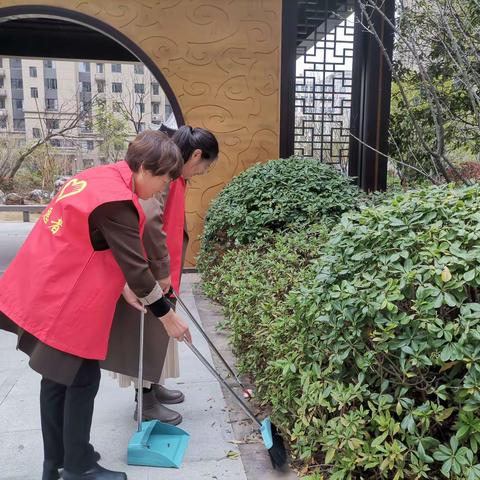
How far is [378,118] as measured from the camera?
7.06 meters

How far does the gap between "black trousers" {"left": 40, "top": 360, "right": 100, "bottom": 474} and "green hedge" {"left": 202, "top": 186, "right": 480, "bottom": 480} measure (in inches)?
31.2

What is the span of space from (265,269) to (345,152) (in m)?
4.68

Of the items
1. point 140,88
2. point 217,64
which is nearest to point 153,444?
point 217,64

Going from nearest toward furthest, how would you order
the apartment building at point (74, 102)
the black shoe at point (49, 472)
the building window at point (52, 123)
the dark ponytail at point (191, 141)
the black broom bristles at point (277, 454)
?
1. the black shoe at point (49, 472)
2. the black broom bristles at point (277, 454)
3. the dark ponytail at point (191, 141)
4. the building window at point (52, 123)
5. the apartment building at point (74, 102)

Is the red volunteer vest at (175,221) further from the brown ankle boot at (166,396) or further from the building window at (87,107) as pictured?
the building window at (87,107)

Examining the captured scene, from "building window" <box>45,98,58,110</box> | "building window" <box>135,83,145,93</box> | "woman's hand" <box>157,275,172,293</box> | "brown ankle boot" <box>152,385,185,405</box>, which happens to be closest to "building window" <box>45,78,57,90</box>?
"building window" <box>45,98,58,110</box>

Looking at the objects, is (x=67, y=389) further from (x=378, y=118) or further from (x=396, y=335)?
(x=378, y=118)

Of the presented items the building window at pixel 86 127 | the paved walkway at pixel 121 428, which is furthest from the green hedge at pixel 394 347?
the building window at pixel 86 127

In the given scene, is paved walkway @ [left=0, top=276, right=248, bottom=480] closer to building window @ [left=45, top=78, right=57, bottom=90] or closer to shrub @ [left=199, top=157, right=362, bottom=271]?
shrub @ [left=199, top=157, right=362, bottom=271]

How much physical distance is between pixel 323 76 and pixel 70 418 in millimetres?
6002

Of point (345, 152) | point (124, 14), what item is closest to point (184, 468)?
point (124, 14)

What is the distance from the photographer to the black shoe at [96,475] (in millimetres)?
2137

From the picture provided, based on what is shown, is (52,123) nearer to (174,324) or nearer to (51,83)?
(174,324)

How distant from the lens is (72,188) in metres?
2.01
